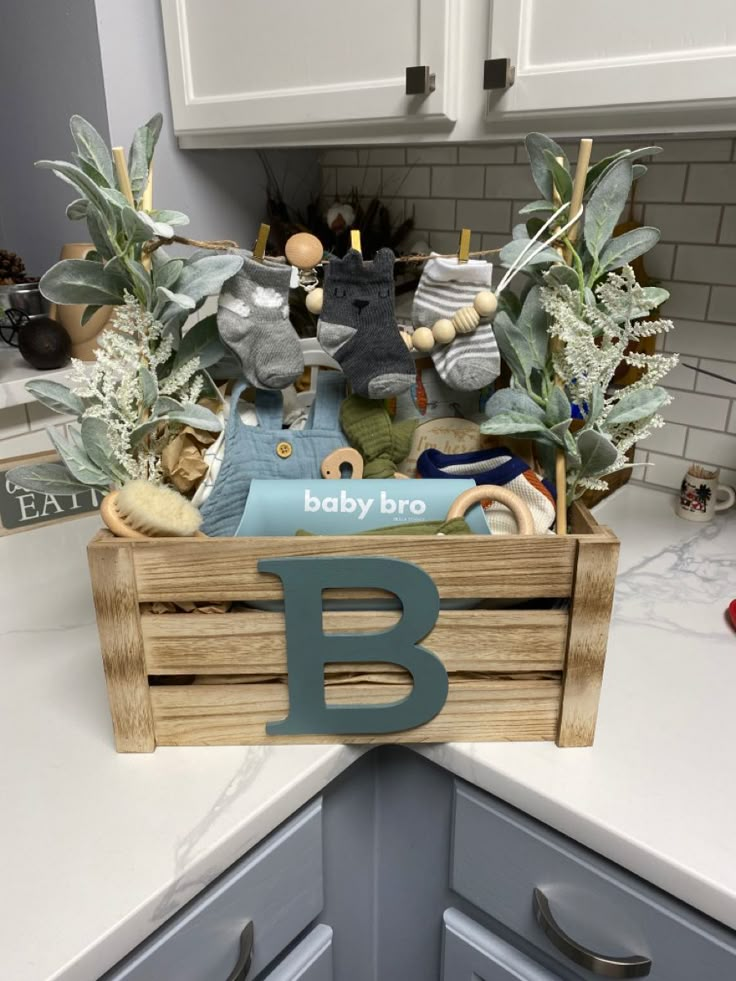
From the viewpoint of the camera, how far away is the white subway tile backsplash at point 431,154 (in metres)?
1.33

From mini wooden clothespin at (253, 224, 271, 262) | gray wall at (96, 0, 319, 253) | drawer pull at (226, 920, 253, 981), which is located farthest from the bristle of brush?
gray wall at (96, 0, 319, 253)

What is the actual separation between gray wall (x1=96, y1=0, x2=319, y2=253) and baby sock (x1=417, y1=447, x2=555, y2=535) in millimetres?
825

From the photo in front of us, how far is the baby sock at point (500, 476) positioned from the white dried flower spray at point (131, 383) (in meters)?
0.26

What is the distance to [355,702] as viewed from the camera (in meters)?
0.69

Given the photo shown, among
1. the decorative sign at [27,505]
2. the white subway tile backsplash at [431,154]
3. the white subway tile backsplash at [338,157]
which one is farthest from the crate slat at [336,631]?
the white subway tile backsplash at [338,157]

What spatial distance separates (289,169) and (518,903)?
1.34 meters

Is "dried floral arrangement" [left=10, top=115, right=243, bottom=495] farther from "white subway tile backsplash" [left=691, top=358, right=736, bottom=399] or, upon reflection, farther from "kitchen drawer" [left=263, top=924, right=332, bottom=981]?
"white subway tile backsplash" [left=691, top=358, right=736, bottom=399]

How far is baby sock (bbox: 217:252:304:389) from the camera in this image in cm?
71

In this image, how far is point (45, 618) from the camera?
0.94 metres

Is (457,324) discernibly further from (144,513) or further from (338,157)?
(338,157)

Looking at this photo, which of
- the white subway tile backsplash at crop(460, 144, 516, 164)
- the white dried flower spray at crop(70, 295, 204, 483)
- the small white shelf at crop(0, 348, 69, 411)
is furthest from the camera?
the white subway tile backsplash at crop(460, 144, 516, 164)

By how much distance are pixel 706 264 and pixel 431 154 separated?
21.1 inches

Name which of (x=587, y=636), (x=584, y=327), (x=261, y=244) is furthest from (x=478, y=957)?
(x=261, y=244)

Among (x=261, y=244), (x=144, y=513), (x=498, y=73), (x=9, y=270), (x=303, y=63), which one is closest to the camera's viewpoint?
(x=144, y=513)
